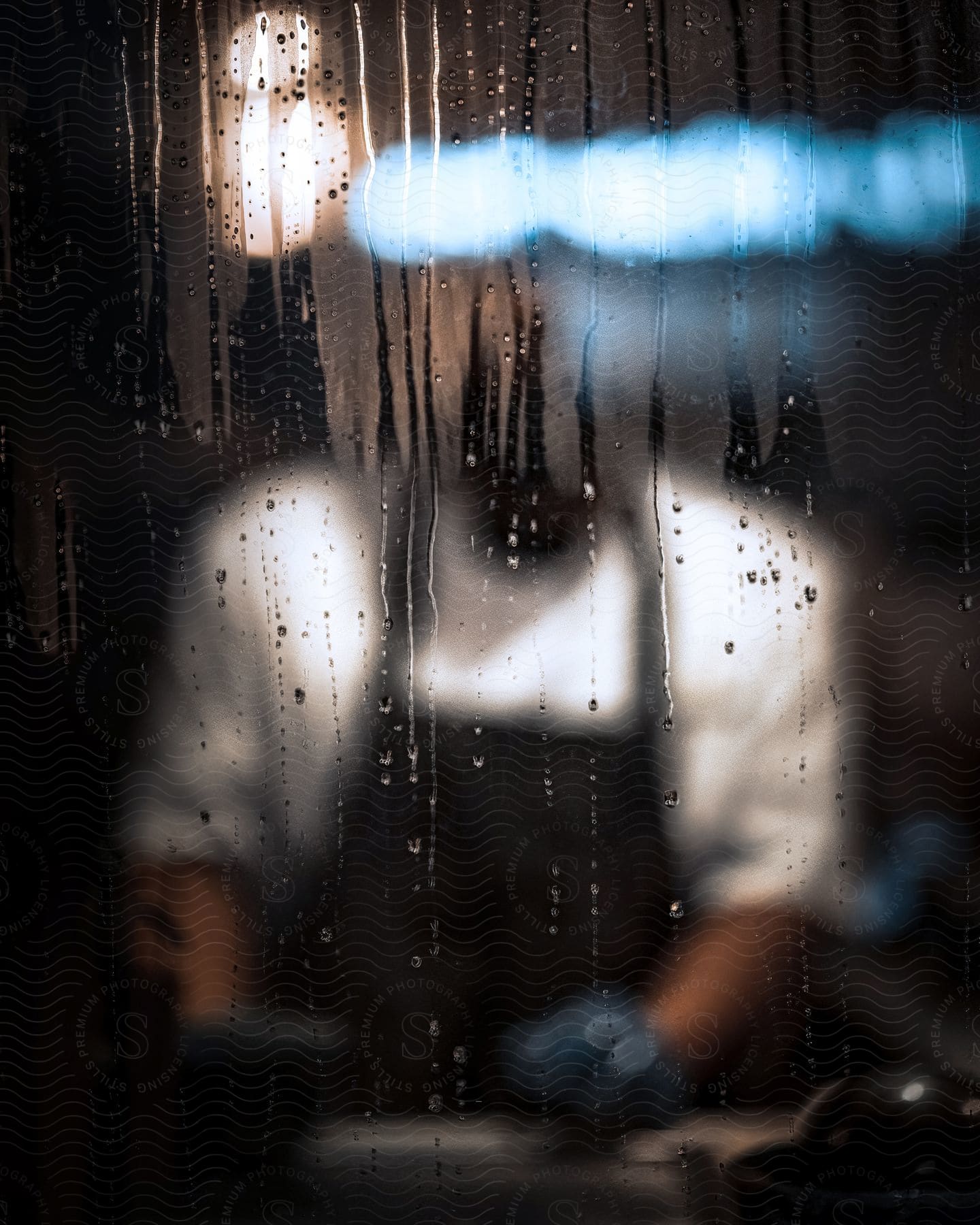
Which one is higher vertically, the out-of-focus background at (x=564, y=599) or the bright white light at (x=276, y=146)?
the bright white light at (x=276, y=146)

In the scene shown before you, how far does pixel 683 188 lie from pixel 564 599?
21.3 inches

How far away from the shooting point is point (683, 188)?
1.09m

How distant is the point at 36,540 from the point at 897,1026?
127 centimetres

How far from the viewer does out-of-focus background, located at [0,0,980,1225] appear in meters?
1.09

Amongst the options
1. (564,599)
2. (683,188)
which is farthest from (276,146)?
(564,599)

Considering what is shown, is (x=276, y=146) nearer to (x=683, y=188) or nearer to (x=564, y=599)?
(x=683, y=188)

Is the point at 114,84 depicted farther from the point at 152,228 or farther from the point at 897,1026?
the point at 897,1026

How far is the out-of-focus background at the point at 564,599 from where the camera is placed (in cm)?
109

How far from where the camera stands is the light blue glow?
1.08 meters

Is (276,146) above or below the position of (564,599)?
above

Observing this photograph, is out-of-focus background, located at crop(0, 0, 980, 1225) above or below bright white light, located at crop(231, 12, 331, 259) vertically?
below

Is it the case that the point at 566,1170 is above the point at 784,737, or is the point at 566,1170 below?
below

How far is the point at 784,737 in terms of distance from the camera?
3.59 feet

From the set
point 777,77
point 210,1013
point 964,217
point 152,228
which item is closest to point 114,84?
point 152,228
